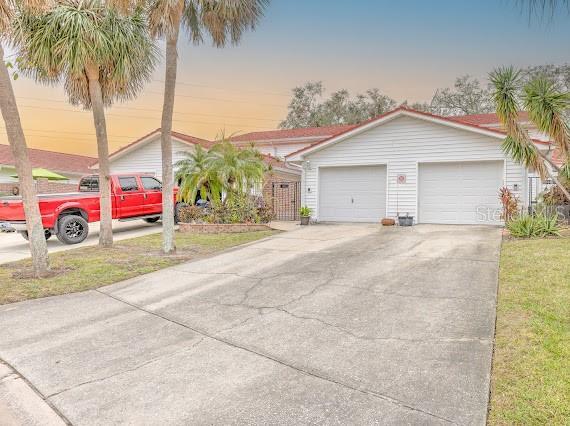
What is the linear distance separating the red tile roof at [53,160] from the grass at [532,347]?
95.3 ft

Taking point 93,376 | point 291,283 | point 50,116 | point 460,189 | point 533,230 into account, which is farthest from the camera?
point 50,116

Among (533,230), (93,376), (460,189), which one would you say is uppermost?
(460,189)

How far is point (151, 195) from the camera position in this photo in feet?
45.8

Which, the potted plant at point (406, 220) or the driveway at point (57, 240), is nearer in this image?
the driveway at point (57, 240)

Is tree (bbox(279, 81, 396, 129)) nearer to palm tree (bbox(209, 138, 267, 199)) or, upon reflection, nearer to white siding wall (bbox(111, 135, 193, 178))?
white siding wall (bbox(111, 135, 193, 178))

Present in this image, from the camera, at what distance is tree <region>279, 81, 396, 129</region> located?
35500 millimetres

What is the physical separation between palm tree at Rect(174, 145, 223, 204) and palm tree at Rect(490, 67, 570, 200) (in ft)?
28.8

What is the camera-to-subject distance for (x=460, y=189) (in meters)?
13.6

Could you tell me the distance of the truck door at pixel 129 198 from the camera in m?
13.0

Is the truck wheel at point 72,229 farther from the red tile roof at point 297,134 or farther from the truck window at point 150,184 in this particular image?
the red tile roof at point 297,134

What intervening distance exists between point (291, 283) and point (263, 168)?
27.0ft

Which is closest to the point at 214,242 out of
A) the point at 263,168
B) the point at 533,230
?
the point at 263,168

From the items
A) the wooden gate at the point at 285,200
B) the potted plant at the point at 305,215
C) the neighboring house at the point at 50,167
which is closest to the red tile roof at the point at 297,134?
the wooden gate at the point at 285,200

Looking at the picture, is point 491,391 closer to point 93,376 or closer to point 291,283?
point 93,376
